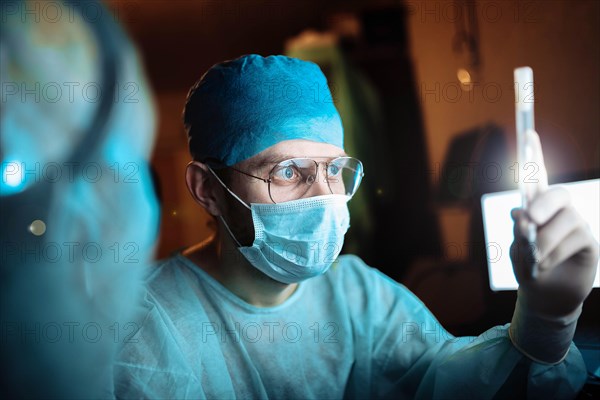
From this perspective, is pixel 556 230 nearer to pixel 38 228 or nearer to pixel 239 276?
pixel 239 276

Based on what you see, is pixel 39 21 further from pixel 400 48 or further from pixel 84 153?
pixel 400 48

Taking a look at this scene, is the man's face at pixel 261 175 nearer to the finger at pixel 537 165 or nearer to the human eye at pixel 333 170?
the human eye at pixel 333 170

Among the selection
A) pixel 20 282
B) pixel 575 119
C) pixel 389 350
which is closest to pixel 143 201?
pixel 20 282

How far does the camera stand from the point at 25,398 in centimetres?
112

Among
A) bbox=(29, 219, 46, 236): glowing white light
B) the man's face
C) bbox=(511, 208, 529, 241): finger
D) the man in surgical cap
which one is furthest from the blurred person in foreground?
bbox=(511, 208, 529, 241): finger

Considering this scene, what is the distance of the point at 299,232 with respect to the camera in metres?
1.14

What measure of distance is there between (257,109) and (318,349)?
1.83 feet

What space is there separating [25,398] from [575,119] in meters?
1.42

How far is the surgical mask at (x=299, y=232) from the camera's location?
3.71ft

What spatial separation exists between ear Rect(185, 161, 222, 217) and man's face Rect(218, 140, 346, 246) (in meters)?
0.04

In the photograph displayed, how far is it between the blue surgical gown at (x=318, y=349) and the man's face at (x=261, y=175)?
0.52 feet

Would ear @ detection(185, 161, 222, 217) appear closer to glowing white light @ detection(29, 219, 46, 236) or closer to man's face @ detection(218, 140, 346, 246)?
man's face @ detection(218, 140, 346, 246)

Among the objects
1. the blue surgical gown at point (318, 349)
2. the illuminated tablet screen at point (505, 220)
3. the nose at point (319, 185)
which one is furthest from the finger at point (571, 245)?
the nose at point (319, 185)

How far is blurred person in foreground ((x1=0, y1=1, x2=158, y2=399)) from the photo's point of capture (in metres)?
1.11
